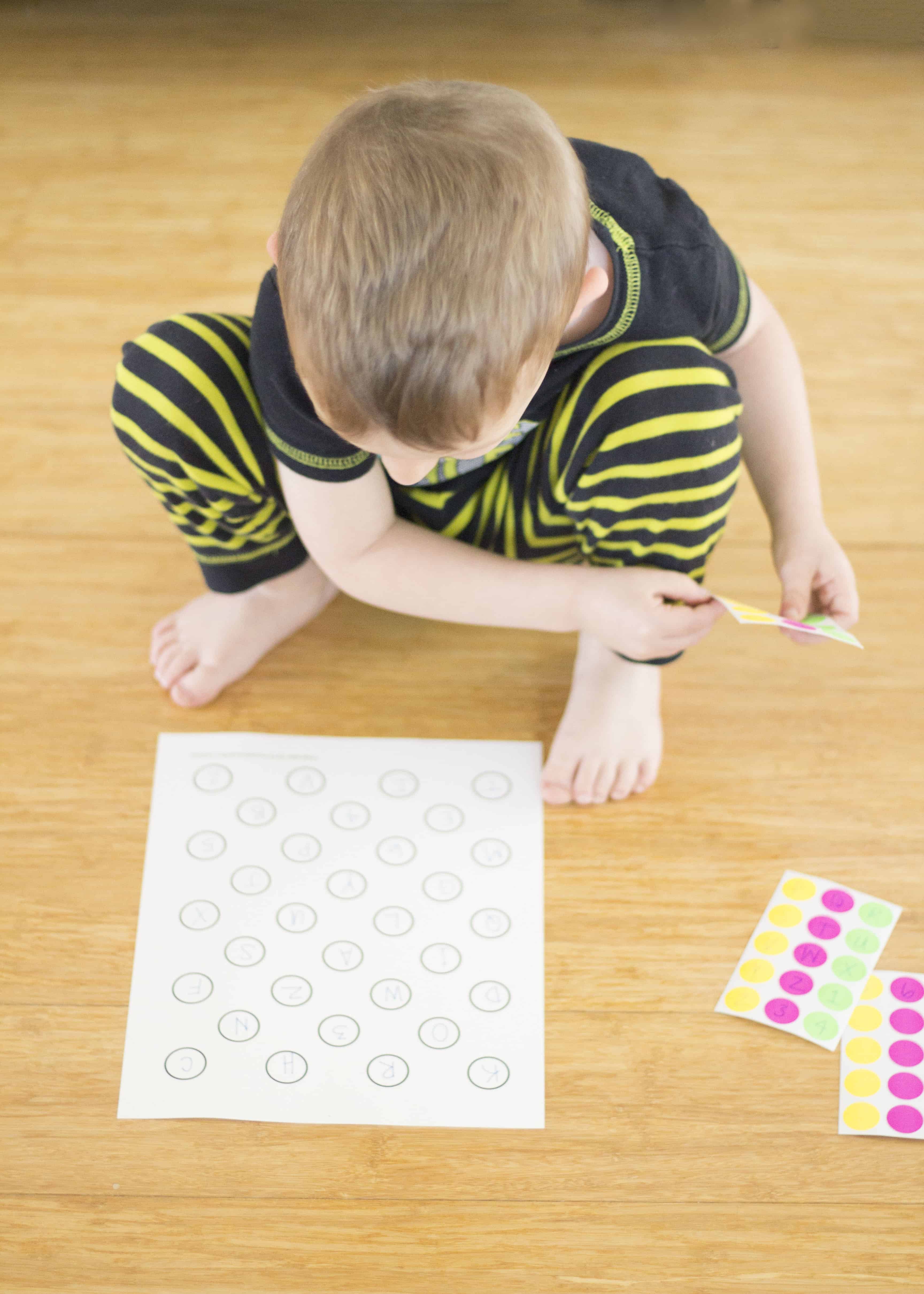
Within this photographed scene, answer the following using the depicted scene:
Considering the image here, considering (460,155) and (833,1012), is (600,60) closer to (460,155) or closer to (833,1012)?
(460,155)

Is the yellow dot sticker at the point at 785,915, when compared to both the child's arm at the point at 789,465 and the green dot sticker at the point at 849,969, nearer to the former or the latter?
the green dot sticker at the point at 849,969

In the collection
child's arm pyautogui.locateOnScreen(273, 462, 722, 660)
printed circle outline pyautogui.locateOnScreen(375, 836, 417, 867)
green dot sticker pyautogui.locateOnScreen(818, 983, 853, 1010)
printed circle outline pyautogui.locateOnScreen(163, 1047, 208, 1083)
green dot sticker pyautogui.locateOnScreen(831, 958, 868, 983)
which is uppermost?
child's arm pyautogui.locateOnScreen(273, 462, 722, 660)

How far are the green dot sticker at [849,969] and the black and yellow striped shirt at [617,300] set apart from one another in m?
0.39

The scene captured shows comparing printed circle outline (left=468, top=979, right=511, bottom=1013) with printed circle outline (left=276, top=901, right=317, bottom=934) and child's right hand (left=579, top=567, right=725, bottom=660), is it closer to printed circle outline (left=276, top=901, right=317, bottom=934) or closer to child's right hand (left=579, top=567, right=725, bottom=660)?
printed circle outline (left=276, top=901, right=317, bottom=934)

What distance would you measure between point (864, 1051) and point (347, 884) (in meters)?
0.34

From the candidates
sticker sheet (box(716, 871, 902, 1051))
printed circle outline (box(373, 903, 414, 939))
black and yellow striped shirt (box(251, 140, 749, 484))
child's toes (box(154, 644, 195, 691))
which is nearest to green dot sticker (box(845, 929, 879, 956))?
sticker sheet (box(716, 871, 902, 1051))

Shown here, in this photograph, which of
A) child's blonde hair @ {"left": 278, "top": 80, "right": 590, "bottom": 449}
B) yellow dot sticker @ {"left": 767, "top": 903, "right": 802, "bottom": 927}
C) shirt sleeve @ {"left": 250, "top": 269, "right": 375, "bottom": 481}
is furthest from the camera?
yellow dot sticker @ {"left": 767, "top": 903, "right": 802, "bottom": 927}

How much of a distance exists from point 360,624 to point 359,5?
0.82m

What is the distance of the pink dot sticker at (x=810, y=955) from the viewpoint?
0.72 metres

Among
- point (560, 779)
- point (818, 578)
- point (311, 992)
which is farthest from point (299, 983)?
point (818, 578)

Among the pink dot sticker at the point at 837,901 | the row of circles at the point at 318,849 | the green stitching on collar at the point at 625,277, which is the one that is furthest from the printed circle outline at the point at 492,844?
the green stitching on collar at the point at 625,277

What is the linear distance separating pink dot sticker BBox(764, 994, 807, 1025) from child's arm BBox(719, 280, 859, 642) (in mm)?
243

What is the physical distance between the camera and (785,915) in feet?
2.43

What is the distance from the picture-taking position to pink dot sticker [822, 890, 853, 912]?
74cm
